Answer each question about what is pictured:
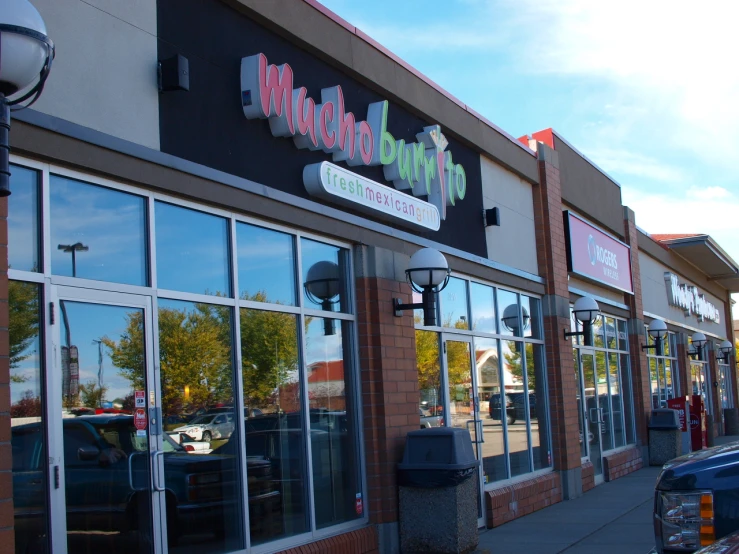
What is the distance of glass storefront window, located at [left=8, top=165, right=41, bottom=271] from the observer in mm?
5488

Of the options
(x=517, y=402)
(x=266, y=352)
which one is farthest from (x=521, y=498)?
(x=266, y=352)

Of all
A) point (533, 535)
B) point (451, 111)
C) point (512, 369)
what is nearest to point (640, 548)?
point (533, 535)

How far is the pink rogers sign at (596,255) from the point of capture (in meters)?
15.4

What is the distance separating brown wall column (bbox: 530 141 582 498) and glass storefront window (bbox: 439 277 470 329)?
3009 mm

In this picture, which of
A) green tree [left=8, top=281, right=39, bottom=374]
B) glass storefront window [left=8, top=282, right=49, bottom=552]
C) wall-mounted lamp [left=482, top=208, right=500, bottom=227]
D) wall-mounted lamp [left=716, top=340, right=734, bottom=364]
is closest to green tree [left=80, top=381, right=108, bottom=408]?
glass storefront window [left=8, top=282, right=49, bottom=552]

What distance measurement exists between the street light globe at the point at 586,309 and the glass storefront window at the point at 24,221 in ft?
36.0

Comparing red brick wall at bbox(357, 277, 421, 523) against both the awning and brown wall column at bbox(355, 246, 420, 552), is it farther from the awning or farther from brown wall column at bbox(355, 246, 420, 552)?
the awning

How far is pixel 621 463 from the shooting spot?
56.1 ft

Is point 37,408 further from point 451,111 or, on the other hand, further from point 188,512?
point 451,111

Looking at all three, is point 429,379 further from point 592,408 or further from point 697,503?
point 592,408

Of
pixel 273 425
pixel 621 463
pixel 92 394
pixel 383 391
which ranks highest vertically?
pixel 92 394

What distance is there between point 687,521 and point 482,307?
7398 millimetres

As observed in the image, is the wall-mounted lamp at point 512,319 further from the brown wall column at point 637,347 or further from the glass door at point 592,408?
the brown wall column at point 637,347

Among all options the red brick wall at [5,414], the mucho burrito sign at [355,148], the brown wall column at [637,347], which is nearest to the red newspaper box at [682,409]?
the brown wall column at [637,347]
